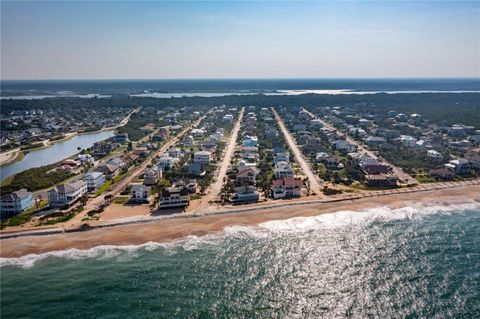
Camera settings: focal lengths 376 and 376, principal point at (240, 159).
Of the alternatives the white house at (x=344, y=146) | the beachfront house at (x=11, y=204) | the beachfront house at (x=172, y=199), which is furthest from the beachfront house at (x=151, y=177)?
the white house at (x=344, y=146)

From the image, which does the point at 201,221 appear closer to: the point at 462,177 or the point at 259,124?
the point at 462,177

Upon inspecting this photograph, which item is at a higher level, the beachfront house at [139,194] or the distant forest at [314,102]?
the distant forest at [314,102]

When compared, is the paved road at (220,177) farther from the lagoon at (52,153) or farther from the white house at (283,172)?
the lagoon at (52,153)

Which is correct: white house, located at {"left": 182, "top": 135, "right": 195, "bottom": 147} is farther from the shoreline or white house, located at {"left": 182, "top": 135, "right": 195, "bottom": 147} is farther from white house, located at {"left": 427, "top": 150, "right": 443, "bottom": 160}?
white house, located at {"left": 427, "top": 150, "right": 443, "bottom": 160}

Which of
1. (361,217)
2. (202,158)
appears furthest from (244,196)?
(202,158)

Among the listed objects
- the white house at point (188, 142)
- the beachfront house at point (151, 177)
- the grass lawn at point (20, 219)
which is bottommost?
the grass lawn at point (20, 219)

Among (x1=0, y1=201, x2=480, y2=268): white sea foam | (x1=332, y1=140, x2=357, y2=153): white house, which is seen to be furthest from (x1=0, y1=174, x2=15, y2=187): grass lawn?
(x1=332, y1=140, x2=357, y2=153): white house

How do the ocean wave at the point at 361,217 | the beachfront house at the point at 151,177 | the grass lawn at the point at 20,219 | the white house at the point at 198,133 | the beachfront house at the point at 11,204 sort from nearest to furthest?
the ocean wave at the point at 361,217
the grass lawn at the point at 20,219
the beachfront house at the point at 11,204
the beachfront house at the point at 151,177
the white house at the point at 198,133

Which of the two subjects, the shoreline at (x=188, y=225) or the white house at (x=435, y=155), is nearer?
the shoreline at (x=188, y=225)
